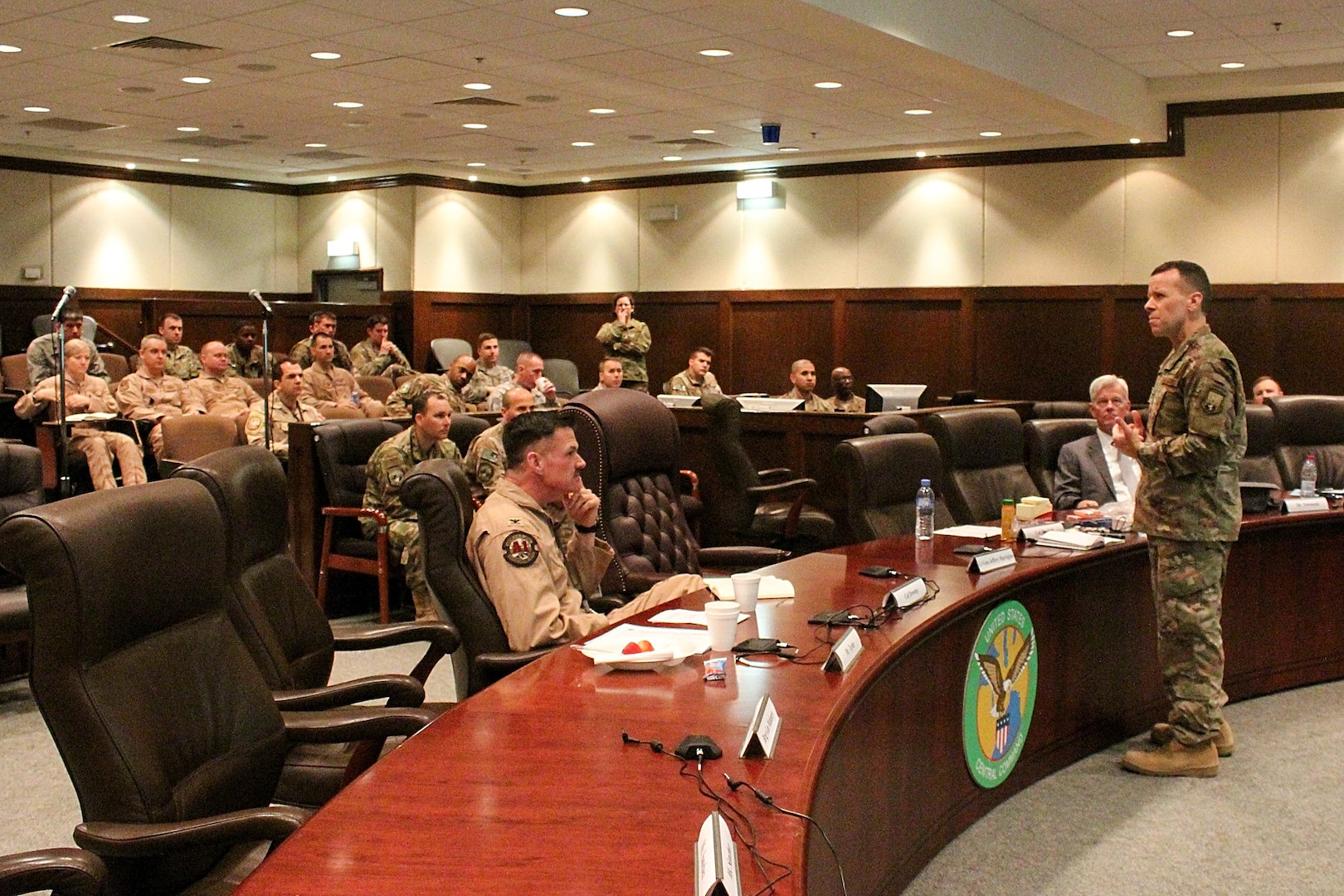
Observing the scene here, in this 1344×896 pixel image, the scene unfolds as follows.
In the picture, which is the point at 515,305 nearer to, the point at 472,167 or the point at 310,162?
the point at 472,167

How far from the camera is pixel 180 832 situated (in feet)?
6.98

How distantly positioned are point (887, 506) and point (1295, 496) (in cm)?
185

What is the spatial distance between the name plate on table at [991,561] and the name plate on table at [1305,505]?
1.80m

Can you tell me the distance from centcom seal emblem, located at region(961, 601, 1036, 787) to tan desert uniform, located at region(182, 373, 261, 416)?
7.21m

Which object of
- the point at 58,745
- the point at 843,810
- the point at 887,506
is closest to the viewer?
the point at 58,745

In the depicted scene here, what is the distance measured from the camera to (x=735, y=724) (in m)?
2.46

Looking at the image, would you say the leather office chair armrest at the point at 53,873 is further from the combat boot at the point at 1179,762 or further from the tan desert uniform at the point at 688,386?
the tan desert uniform at the point at 688,386

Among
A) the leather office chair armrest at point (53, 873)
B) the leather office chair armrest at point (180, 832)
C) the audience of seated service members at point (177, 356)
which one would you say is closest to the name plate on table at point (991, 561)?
the leather office chair armrest at point (180, 832)

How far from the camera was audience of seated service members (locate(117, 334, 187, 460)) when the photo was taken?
9.73 metres

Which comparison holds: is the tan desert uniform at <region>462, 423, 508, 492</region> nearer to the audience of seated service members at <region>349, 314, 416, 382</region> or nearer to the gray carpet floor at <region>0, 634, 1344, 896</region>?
the gray carpet floor at <region>0, 634, 1344, 896</region>

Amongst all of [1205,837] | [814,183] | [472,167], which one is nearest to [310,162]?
[472,167]

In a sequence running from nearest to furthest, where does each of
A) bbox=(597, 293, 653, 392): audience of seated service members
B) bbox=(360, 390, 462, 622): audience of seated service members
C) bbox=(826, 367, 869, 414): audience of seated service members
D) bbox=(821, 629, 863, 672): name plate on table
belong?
bbox=(821, 629, 863, 672): name plate on table
bbox=(360, 390, 462, 622): audience of seated service members
bbox=(826, 367, 869, 414): audience of seated service members
bbox=(597, 293, 653, 392): audience of seated service members

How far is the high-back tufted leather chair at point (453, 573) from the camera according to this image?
11.2 feet

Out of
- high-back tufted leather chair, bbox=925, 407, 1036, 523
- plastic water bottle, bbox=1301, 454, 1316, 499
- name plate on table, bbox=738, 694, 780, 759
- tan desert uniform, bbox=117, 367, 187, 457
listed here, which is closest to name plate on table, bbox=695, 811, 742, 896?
name plate on table, bbox=738, 694, 780, 759
